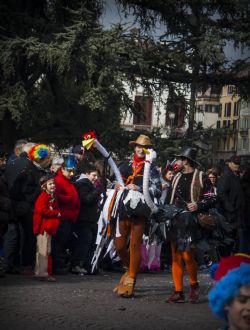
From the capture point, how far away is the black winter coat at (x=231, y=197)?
583 inches

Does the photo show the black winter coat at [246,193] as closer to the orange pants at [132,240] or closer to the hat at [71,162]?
the hat at [71,162]

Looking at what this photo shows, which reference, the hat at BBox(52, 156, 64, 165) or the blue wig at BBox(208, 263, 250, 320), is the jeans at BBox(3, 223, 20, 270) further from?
the blue wig at BBox(208, 263, 250, 320)

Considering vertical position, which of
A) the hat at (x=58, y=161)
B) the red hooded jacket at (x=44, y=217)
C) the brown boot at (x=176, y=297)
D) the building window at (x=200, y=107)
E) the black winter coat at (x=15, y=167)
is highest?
the building window at (x=200, y=107)

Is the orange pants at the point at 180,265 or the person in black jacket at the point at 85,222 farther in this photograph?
the person in black jacket at the point at 85,222

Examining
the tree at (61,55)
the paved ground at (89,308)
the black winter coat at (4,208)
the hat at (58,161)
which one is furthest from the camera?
the tree at (61,55)

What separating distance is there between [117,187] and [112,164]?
353 mm

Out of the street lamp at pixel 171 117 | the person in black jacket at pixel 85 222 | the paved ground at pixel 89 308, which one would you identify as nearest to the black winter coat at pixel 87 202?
the person in black jacket at pixel 85 222

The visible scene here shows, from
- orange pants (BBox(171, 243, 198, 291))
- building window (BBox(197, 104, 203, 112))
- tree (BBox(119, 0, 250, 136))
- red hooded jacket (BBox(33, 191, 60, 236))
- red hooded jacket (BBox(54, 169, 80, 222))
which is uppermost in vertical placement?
tree (BBox(119, 0, 250, 136))

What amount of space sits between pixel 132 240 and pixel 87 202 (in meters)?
3.15

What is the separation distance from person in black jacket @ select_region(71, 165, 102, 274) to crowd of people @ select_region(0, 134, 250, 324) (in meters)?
0.01

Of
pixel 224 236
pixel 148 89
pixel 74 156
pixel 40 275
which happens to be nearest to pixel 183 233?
pixel 224 236

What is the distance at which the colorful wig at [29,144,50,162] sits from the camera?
43.7 feet

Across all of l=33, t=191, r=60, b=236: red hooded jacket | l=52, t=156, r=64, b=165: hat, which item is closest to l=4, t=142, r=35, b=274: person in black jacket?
l=33, t=191, r=60, b=236: red hooded jacket

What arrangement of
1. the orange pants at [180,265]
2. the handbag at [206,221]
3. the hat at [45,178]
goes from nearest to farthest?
the orange pants at [180,265], the handbag at [206,221], the hat at [45,178]
